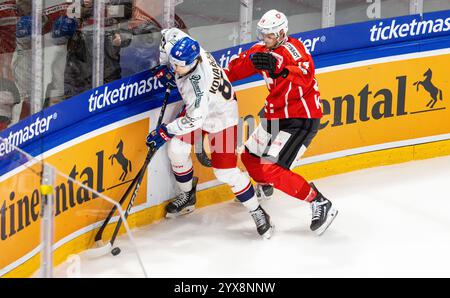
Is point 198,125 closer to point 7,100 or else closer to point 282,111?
point 282,111

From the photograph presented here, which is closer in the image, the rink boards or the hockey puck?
the rink boards

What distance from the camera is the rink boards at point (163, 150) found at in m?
4.41

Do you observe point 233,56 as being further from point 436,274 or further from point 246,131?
point 436,274

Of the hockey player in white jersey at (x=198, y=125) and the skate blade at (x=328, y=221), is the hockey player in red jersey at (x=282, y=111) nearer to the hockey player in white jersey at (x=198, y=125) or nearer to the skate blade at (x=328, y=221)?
the skate blade at (x=328, y=221)

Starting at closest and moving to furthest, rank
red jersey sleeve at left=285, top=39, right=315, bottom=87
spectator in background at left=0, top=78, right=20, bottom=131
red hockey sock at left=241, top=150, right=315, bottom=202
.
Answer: spectator in background at left=0, top=78, right=20, bottom=131, red jersey sleeve at left=285, top=39, right=315, bottom=87, red hockey sock at left=241, top=150, right=315, bottom=202

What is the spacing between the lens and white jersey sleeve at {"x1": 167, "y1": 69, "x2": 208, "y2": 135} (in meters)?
5.30

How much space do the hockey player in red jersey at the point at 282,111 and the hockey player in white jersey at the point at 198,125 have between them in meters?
0.15

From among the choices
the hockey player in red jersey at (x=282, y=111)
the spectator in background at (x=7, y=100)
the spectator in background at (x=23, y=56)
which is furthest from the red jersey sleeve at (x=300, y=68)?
the spectator in background at (x=7, y=100)

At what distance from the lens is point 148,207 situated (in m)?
5.75

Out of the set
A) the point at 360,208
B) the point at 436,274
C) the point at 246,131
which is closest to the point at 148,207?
the point at 246,131

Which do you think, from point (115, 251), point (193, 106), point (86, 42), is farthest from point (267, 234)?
point (86, 42)

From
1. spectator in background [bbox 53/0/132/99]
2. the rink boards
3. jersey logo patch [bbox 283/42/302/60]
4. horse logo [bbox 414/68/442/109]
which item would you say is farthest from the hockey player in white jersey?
horse logo [bbox 414/68/442/109]

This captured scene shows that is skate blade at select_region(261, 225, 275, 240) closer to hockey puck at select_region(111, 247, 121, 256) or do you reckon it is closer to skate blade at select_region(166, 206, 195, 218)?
skate blade at select_region(166, 206, 195, 218)

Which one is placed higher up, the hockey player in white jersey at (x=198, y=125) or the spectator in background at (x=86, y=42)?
the spectator in background at (x=86, y=42)
